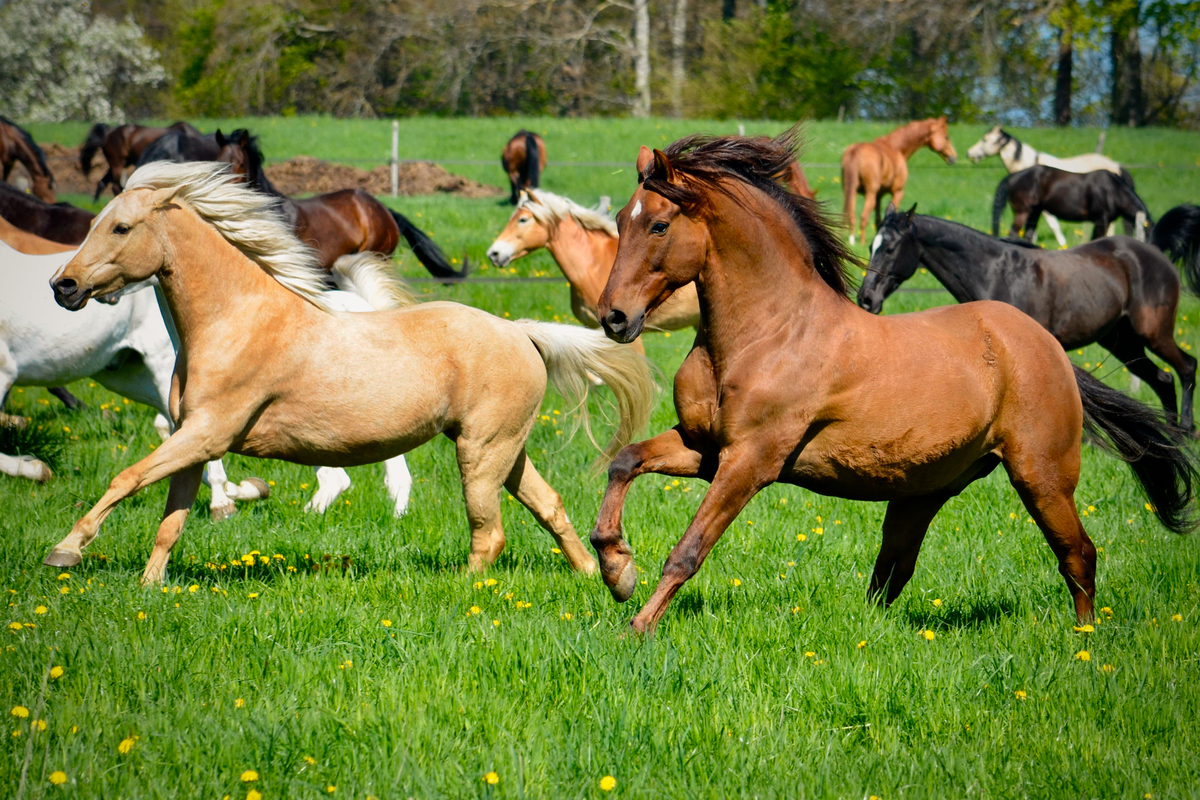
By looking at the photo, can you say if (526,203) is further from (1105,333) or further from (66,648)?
(66,648)

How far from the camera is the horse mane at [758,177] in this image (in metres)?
3.95

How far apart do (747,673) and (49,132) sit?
31786 mm

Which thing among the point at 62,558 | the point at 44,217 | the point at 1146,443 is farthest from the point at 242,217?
the point at 44,217

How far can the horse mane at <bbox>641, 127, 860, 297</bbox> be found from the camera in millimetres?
3949

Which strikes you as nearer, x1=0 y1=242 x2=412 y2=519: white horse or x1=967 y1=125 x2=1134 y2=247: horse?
x1=0 y1=242 x2=412 y2=519: white horse

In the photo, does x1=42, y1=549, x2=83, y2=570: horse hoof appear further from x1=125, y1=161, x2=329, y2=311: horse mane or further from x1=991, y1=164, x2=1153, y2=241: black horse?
x1=991, y1=164, x2=1153, y2=241: black horse

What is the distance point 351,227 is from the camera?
458 inches

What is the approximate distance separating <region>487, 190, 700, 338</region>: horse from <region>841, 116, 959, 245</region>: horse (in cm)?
904

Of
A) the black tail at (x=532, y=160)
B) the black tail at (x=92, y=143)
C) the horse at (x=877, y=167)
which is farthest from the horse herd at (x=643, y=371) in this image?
the black tail at (x=92, y=143)

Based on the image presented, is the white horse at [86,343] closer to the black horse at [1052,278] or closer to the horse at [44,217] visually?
the horse at [44,217]

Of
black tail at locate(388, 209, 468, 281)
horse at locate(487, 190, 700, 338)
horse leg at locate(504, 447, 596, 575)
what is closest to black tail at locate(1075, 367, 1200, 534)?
horse leg at locate(504, 447, 596, 575)

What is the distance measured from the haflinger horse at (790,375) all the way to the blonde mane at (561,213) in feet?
20.7

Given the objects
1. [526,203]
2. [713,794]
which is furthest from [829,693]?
[526,203]

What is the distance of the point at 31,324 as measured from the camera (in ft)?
21.1
